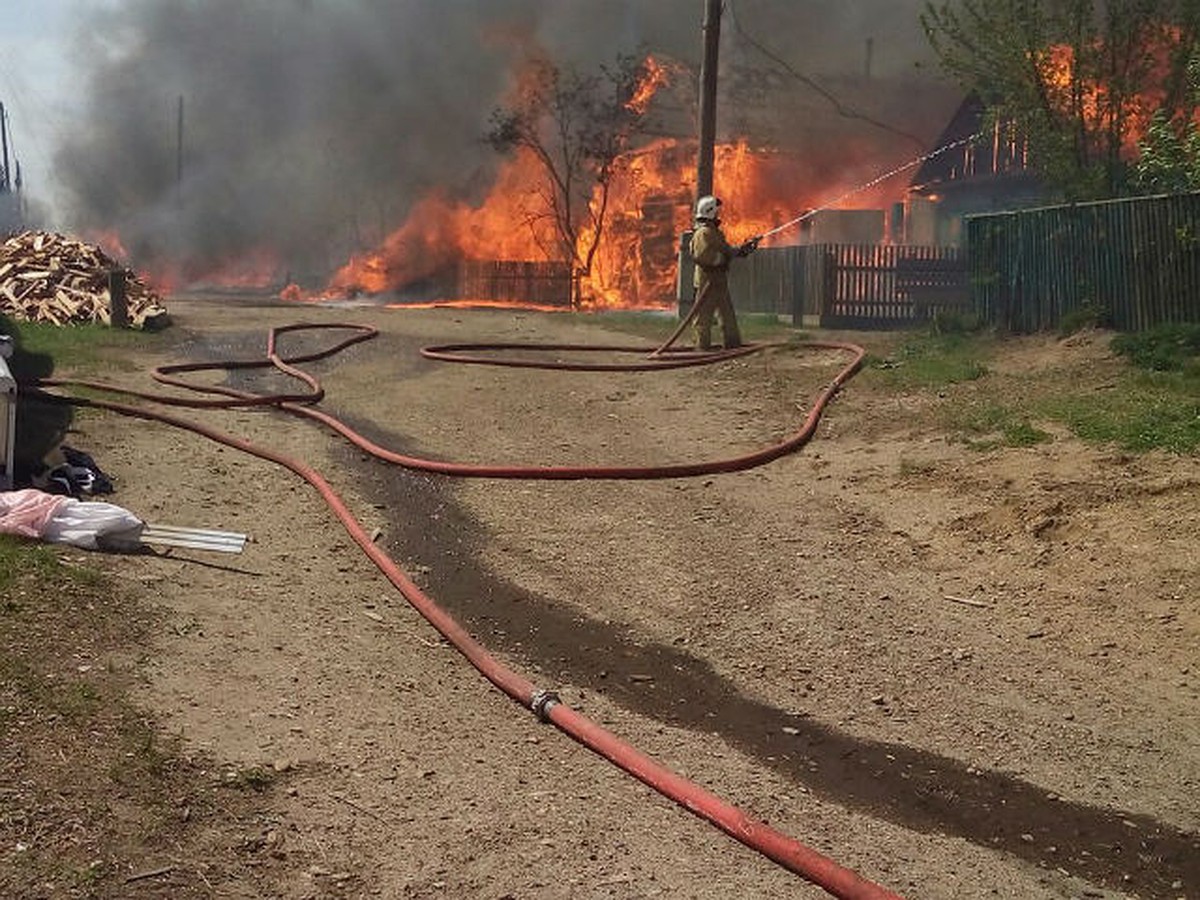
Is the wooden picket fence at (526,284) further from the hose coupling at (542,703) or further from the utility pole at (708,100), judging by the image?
the hose coupling at (542,703)

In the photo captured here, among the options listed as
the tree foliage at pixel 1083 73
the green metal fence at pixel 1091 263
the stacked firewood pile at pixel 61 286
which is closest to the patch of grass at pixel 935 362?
the green metal fence at pixel 1091 263

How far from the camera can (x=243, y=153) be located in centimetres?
3253

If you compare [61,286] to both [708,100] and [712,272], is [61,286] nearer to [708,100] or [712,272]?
[712,272]

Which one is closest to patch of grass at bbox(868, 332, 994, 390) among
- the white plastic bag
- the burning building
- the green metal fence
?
the green metal fence

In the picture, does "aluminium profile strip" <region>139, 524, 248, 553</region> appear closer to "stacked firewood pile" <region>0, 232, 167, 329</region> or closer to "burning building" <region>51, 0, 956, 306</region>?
"stacked firewood pile" <region>0, 232, 167, 329</region>

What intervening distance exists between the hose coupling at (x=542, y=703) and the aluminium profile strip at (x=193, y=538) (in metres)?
2.30

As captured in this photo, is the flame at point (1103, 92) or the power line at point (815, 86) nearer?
the flame at point (1103, 92)

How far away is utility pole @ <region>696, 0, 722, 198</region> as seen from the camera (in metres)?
17.0

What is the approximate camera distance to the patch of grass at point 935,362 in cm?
1063

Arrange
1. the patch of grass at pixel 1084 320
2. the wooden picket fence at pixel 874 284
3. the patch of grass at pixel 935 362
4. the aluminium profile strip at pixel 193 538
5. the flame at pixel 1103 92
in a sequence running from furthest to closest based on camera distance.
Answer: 1. the wooden picket fence at pixel 874 284
2. the flame at pixel 1103 92
3. the patch of grass at pixel 1084 320
4. the patch of grass at pixel 935 362
5. the aluminium profile strip at pixel 193 538

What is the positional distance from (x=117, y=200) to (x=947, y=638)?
3345cm

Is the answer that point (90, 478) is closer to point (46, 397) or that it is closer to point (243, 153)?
point (46, 397)

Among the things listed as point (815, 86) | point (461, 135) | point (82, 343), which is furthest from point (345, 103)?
point (82, 343)

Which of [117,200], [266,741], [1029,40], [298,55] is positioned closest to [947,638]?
[266,741]
